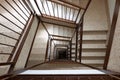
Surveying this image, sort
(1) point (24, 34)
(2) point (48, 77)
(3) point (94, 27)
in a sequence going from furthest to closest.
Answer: (3) point (94, 27)
(1) point (24, 34)
(2) point (48, 77)

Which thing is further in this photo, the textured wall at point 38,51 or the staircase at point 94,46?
the staircase at point 94,46

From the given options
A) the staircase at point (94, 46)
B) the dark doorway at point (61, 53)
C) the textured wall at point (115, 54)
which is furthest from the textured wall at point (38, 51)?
the dark doorway at point (61, 53)

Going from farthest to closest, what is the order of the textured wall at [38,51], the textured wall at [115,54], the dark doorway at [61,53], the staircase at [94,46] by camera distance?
the dark doorway at [61,53] → the staircase at [94,46] → the textured wall at [38,51] → the textured wall at [115,54]

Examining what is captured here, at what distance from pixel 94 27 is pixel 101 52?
3.09 ft

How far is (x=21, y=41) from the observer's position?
230 cm

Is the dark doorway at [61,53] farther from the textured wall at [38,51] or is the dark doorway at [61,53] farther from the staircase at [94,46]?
the staircase at [94,46]

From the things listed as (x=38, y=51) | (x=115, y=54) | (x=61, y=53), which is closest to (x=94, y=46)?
(x=38, y=51)

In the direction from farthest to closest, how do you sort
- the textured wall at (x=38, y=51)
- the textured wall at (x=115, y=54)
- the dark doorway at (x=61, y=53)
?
the dark doorway at (x=61, y=53)
the textured wall at (x=38, y=51)
the textured wall at (x=115, y=54)

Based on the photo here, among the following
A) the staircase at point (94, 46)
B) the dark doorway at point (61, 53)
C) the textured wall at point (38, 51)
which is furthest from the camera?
the dark doorway at point (61, 53)

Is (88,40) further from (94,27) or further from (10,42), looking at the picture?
(10,42)

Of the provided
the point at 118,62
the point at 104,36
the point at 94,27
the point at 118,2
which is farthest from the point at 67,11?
the point at 118,62

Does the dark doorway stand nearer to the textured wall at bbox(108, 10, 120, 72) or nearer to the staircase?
the staircase

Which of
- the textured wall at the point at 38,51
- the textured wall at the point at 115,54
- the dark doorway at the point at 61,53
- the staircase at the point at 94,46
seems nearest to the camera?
the textured wall at the point at 115,54


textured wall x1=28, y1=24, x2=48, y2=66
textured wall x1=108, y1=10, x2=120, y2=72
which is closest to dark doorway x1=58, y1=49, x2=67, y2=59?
textured wall x1=28, y1=24, x2=48, y2=66
